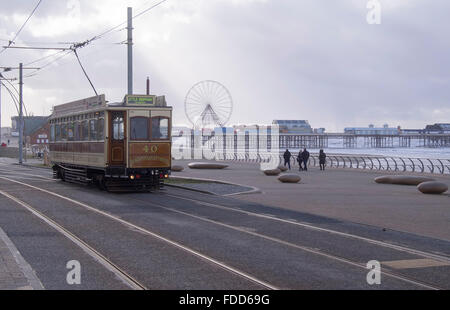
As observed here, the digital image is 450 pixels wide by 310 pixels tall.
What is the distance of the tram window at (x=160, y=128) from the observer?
2412 cm

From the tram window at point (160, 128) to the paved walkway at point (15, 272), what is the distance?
13.1 meters

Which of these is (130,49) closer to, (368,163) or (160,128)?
(160,128)

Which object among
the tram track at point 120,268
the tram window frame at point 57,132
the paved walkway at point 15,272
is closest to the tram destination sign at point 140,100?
the tram track at point 120,268

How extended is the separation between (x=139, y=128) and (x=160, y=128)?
0.86 m

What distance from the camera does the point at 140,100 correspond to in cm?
2408

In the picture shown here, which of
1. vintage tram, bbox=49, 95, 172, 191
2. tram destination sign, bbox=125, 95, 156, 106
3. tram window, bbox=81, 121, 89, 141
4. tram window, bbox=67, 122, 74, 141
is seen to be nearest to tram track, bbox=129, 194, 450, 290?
vintage tram, bbox=49, 95, 172, 191

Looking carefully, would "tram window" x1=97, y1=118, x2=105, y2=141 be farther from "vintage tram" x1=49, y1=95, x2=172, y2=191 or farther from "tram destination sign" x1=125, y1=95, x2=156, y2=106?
"tram destination sign" x1=125, y1=95, x2=156, y2=106

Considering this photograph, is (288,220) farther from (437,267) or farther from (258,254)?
(437,267)

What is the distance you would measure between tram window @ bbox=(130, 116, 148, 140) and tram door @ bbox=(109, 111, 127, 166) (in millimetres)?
303

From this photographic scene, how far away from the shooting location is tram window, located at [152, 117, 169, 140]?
24125 mm

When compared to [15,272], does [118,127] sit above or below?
above

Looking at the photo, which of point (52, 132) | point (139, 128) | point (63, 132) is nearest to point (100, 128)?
point (139, 128)

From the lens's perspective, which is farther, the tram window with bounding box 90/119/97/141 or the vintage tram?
the tram window with bounding box 90/119/97/141
